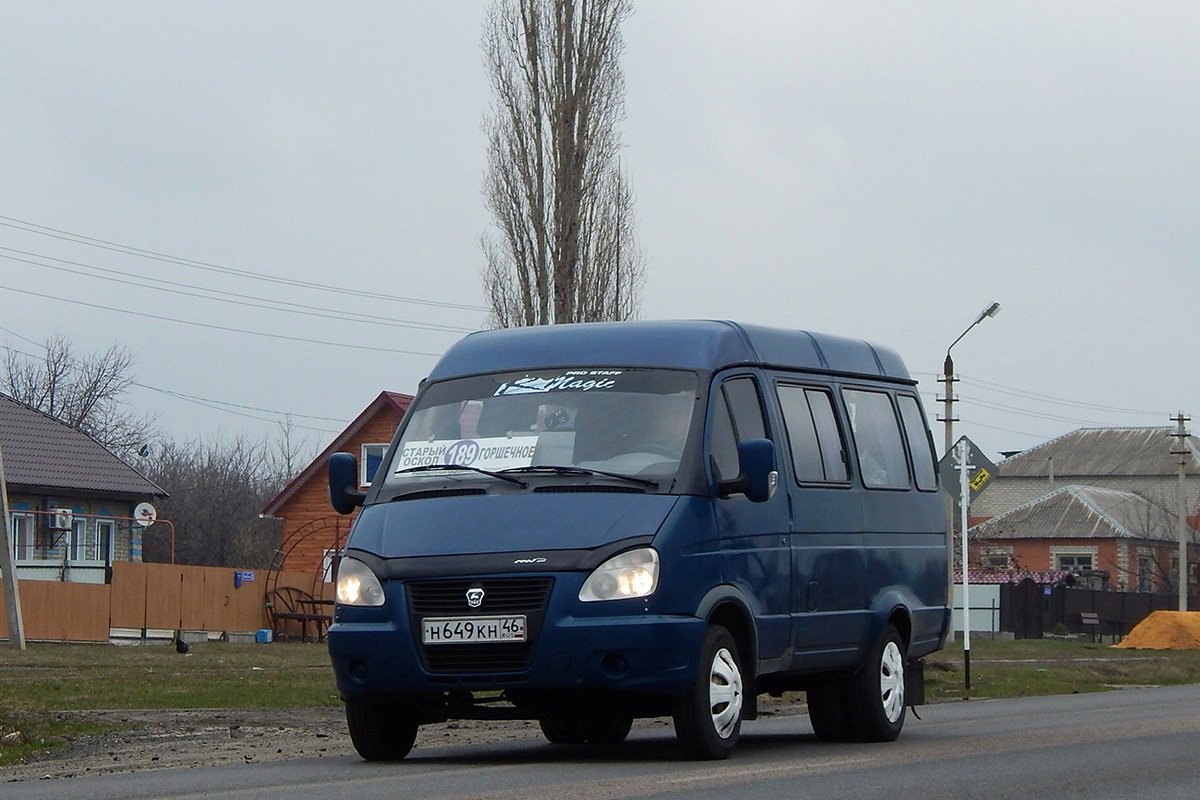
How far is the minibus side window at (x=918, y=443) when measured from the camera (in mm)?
13781

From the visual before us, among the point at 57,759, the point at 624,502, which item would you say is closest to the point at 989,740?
the point at 624,502

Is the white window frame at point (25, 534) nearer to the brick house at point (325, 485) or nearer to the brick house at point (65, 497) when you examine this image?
the brick house at point (65, 497)

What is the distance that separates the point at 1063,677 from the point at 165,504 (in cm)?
5616

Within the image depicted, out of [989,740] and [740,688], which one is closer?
[740,688]

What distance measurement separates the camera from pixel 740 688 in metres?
10.6

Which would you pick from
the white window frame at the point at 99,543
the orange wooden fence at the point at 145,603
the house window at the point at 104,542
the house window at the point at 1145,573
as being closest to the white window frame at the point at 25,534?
the white window frame at the point at 99,543

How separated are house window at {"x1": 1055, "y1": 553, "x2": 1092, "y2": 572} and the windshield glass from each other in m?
74.9

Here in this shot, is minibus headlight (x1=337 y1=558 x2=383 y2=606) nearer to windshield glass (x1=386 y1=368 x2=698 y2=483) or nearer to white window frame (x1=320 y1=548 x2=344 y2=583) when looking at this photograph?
windshield glass (x1=386 y1=368 x2=698 y2=483)

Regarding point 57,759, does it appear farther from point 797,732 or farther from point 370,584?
point 797,732

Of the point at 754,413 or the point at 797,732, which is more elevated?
the point at 754,413

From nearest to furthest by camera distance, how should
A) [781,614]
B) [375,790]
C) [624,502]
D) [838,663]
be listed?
[375,790]
[624,502]
[781,614]
[838,663]

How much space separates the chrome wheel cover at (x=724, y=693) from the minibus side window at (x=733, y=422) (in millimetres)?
1006

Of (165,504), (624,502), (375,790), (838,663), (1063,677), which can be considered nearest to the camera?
(375,790)

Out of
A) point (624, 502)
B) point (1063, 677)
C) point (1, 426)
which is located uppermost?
point (1, 426)
